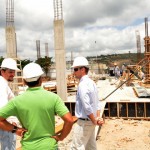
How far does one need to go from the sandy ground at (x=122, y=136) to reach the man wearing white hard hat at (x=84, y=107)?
233 centimetres

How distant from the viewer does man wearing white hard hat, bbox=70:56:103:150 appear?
353 centimetres

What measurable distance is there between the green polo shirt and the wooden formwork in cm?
769

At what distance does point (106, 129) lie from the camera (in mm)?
7992

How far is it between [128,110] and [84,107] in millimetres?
6425

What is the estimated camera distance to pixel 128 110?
31.5 ft

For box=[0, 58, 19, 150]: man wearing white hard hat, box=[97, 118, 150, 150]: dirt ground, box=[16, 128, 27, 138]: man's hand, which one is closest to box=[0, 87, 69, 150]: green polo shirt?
box=[16, 128, 27, 138]: man's hand

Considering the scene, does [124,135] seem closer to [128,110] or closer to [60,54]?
[128,110]

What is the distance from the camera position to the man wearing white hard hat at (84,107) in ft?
11.6

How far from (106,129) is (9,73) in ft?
17.5

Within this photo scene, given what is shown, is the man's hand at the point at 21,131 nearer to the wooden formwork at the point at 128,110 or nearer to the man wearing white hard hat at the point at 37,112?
the man wearing white hard hat at the point at 37,112

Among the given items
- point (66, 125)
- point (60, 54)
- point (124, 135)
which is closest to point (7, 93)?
point (66, 125)

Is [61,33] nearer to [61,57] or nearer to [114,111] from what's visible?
[61,57]

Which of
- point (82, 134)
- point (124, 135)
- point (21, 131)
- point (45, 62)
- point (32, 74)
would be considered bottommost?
point (124, 135)

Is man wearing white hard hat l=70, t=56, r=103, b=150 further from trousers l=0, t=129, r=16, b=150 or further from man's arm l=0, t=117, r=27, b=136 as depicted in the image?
man's arm l=0, t=117, r=27, b=136
